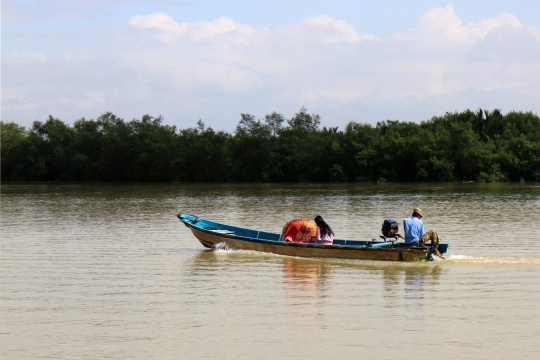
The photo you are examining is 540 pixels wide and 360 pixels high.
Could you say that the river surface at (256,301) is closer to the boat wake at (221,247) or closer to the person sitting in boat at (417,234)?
the boat wake at (221,247)

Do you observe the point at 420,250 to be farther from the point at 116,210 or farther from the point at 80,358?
the point at 116,210

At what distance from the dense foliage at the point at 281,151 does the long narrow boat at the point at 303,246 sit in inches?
2333

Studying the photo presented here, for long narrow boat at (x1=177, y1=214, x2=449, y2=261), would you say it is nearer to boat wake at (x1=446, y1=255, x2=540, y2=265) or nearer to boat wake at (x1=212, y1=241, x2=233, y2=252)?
boat wake at (x1=212, y1=241, x2=233, y2=252)

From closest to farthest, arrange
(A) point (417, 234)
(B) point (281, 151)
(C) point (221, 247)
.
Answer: (A) point (417, 234)
(C) point (221, 247)
(B) point (281, 151)

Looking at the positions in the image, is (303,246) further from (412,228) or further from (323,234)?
(412,228)

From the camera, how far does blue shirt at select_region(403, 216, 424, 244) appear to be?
18.2 m

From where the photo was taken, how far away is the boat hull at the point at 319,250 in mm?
18188

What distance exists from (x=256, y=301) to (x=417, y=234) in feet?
19.0

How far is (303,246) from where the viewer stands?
19.4 m

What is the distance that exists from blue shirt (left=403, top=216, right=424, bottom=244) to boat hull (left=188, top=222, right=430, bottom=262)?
423mm

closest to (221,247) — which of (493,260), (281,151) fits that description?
(493,260)

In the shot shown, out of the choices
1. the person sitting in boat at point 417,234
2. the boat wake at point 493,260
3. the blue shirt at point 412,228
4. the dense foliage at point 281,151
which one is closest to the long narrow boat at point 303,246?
the person sitting in boat at point 417,234

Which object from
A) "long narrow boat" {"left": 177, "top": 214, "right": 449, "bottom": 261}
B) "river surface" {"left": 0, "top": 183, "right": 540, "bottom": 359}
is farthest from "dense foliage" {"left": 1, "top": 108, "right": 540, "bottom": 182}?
"long narrow boat" {"left": 177, "top": 214, "right": 449, "bottom": 261}

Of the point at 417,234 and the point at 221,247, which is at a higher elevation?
the point at 417,234
